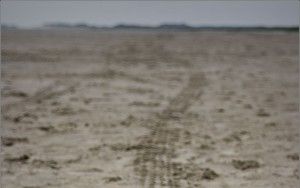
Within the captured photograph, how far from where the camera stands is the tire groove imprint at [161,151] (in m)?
4.79

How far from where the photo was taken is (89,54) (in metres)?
17.2

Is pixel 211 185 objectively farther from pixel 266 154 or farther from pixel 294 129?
pixel 294 129

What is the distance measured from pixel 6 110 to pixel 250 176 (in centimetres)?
471

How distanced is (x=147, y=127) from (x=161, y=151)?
1243mm

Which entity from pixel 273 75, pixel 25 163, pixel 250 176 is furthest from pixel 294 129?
pixel 273 75

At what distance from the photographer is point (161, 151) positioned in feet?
18.7

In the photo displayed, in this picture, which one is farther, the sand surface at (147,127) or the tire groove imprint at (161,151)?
the sand surface at (147,127)

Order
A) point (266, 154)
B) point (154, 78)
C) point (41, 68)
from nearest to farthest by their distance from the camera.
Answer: point (266, 154), point (154, 78), point (41, 68)

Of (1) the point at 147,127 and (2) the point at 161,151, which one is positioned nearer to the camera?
(2) the point at 161,151

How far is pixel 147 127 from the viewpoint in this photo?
6.90 metres

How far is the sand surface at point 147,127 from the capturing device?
5.00 metres

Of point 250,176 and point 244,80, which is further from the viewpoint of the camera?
point 244,80

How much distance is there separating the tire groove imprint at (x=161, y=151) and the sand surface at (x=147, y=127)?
0.01 metres

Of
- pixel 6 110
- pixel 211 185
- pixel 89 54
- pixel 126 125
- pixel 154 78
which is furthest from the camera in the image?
pixel 89 54
